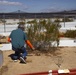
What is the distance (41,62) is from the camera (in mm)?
10047

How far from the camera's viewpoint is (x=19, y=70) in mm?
8836

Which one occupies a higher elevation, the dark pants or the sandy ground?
the dark pants

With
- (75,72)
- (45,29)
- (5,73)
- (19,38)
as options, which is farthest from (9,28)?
(75,72)

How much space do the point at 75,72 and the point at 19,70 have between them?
2651 millimetres

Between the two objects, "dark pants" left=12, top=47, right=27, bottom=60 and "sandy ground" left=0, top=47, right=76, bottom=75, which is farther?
"dark pants" left=12, top=47, right=27, bottom=60

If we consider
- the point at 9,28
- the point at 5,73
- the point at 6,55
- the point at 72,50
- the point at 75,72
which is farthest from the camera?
the point at 9,28

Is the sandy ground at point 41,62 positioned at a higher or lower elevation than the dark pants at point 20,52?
lower

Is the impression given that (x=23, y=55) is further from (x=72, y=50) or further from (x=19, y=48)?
(x=72, y=50)

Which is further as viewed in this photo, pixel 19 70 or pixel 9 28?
pixel 9 28

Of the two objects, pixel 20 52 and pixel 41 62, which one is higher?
pixel 20 52

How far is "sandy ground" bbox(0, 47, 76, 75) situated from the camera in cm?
888

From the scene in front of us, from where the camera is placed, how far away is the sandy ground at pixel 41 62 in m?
8.88

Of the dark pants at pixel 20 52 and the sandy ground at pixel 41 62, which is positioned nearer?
the sandy ground at pixel 41 62

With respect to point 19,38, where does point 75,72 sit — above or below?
below
